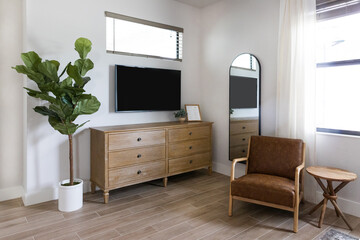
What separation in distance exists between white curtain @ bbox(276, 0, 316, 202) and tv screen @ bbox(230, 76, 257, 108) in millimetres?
461

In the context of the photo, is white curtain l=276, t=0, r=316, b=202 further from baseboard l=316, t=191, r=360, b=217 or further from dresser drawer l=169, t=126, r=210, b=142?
dresser drawer l=169, t=126, r=210, b=142

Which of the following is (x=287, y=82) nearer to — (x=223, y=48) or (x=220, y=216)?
(x=223, y=48)

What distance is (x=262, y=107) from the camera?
358cm

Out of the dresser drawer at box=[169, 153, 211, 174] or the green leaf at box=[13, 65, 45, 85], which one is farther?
the dresser drawer at box=[169, 153, 211, 174]

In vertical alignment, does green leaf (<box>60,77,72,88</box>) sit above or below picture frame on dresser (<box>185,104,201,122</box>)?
above

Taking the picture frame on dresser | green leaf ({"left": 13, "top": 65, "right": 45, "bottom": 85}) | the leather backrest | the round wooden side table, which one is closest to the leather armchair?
the leather backrest

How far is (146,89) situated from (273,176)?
2.13 m

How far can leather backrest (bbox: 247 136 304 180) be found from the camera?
281 cm

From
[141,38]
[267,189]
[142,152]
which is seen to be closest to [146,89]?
[141,38]

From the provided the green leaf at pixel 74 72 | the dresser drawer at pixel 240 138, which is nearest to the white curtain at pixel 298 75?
the dresser drawer at pixel 240 138

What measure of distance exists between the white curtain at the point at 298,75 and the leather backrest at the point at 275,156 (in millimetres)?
259

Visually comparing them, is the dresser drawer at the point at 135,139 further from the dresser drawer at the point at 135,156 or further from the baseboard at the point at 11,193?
the baseboard at the point at 11,193

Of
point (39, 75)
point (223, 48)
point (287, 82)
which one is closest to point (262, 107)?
point (287, 82)

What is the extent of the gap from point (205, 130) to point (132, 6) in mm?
2167
